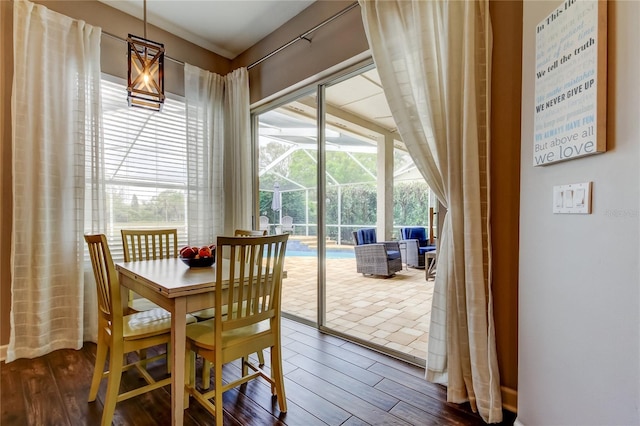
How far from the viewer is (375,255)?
4.68 meters

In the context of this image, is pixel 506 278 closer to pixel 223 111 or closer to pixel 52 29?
pixel 223 111

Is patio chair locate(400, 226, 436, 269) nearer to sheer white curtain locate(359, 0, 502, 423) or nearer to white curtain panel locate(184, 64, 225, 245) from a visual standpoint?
sheer white curtain locate(359, 0, 502, 423)

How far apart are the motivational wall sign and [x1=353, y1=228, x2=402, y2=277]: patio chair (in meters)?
2.98

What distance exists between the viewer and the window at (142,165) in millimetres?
2959

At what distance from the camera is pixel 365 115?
357cm

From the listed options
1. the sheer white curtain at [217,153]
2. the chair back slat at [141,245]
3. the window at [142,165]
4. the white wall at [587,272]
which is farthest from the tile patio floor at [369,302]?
the window at [142,165]

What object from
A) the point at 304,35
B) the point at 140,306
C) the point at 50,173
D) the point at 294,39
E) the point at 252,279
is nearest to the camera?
the point at 252,279

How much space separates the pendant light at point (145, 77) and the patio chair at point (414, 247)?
9.75ft

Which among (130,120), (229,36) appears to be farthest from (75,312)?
(229,36)

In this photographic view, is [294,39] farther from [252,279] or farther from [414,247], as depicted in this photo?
[414,247]

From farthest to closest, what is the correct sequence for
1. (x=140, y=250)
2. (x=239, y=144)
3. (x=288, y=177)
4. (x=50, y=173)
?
(x=288, y=177), (x=239, y=144), (x=140, y=250), (x=50, y=173)

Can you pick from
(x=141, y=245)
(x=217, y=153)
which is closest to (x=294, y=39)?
(x=217, y=153)

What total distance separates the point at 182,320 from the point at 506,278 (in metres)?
1.82

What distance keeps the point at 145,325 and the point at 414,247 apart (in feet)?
12.7
